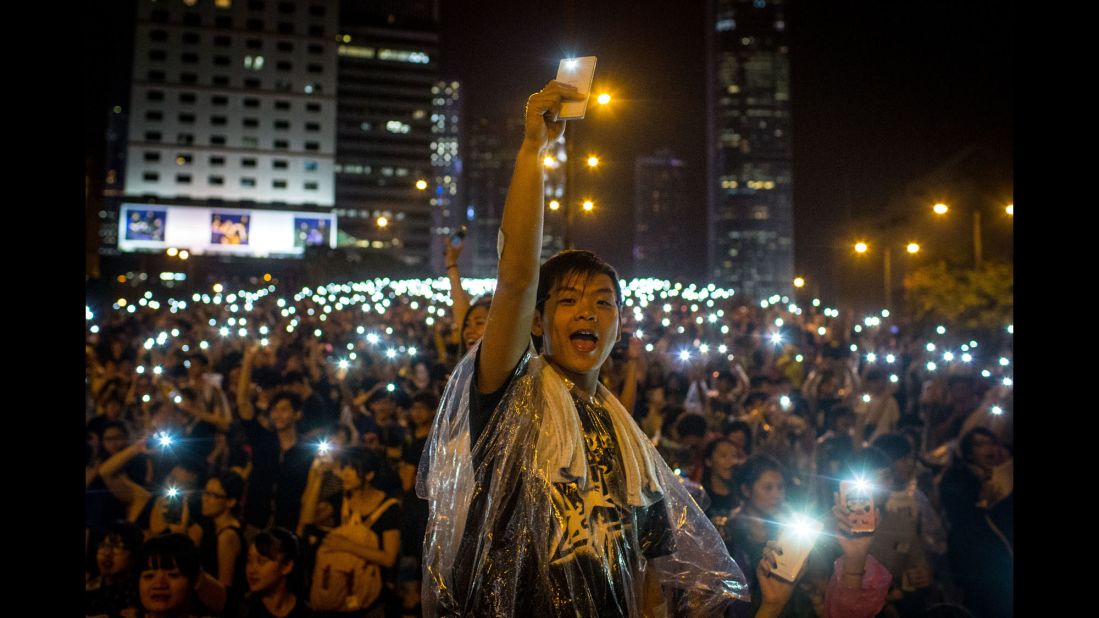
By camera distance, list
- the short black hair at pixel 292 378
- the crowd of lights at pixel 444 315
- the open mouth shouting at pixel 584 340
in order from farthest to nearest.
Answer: the crowd of lights at pixel 444 315 < the short black hair at pixel 292 378 < the open mouth shouting at pixel 584 340

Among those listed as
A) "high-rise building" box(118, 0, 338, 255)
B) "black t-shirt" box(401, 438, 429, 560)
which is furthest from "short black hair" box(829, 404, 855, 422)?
"high-rise building" box(118, 0, 338, 255)

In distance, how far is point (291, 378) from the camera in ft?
25.9

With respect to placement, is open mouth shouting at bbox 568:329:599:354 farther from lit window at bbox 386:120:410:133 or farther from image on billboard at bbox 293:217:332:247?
lit window at bbox 386:120:410:133

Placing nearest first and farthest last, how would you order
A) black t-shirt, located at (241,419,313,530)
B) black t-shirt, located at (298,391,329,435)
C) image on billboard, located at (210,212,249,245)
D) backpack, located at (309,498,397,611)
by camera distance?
1. backpack, located at (309,498,397,611)
2. black t-shirt, located at (241,419,313,530)
3. black t-shirt, located at (298,391,329,435)
4. image on billboard, located at (210,212,249,245)

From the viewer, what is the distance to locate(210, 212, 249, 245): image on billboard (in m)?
60.9

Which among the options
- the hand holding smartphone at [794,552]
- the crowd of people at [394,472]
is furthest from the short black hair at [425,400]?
the hand holding smartphone at [794,552]

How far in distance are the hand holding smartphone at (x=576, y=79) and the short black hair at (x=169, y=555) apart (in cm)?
330

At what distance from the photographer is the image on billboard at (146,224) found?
192ft

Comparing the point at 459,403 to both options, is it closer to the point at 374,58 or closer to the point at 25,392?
the point at 25,392

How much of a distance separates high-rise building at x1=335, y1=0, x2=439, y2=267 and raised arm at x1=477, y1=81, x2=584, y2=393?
86479 mm

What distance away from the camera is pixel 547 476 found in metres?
1.95

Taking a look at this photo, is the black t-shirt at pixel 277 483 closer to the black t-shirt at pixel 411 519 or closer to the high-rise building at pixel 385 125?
the black t-shirt at pixel 411 519

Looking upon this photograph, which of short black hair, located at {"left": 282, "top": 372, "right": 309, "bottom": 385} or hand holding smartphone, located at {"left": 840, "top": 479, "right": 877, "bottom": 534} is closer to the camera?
hand holding smartphone, located at {"left": 840, "top": 479, "right": 877, "bottom": 534}

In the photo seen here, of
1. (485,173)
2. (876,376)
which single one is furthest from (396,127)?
(876,376)
